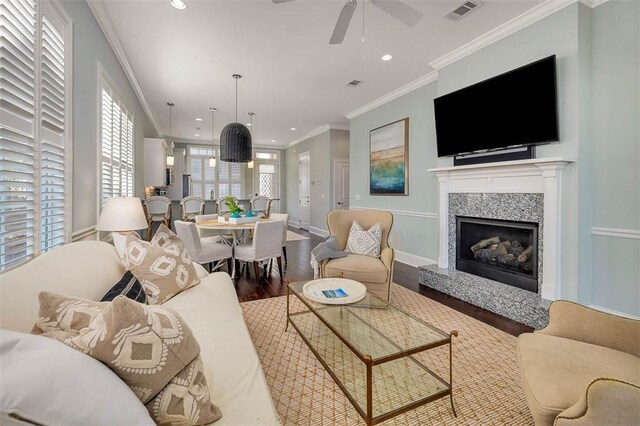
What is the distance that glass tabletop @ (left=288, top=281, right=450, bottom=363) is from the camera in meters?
1.50

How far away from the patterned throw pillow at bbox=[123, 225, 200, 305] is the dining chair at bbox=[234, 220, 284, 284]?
4.95 ft

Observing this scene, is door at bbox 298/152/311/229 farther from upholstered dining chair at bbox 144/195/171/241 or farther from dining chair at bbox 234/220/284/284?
dining chair at bbox 234/220/284/284

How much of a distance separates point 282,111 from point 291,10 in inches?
137

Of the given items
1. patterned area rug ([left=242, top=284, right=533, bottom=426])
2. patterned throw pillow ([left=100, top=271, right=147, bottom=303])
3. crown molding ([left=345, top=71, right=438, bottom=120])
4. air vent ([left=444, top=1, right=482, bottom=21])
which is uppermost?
crown molding ([left=345, top=71, right=438, bottom=120])

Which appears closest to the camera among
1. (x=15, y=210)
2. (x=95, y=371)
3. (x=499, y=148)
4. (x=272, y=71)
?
(x=95, y=371)

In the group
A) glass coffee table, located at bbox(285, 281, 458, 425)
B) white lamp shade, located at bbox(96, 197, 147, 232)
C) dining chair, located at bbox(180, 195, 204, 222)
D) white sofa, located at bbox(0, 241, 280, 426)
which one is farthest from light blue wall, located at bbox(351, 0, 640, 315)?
dining chair, located at bbox(180, 195, 204, 222)

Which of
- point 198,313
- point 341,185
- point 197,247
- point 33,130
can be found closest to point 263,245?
point 197,247

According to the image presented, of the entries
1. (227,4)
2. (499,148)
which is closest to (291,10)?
(227,4)

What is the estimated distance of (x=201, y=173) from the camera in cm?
959

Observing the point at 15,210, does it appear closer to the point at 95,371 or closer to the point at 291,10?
the point at 95,371

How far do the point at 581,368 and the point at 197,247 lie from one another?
3458 millimetres

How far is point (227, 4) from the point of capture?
8.82ft

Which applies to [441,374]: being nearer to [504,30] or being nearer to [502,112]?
[502,112]

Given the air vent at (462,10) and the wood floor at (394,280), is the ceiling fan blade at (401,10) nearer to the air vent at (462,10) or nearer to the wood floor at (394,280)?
the air vent at (462,10)
